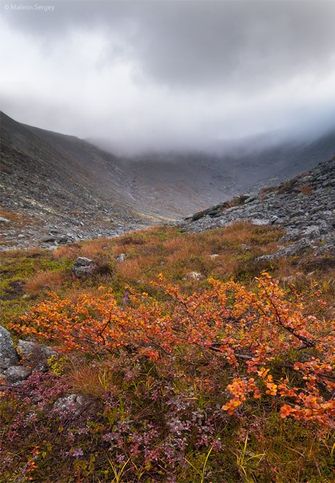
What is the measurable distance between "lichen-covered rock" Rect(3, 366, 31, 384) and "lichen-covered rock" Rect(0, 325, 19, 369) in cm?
23

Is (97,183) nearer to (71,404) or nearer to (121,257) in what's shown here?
(121,257)

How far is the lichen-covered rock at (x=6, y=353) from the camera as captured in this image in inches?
217

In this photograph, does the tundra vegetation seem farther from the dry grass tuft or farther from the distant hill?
the distant hill

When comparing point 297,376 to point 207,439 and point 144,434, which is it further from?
point 144,434

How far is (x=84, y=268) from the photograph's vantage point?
12297mm

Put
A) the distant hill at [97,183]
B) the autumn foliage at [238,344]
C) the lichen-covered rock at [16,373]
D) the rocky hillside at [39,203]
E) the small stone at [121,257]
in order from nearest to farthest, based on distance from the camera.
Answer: the autumn foliage at [238,344] < the lichen-covered rock at [16,373] < the small stone at [121,257] < the rocky hillside at [39,203] < the distant hill at [97,183]

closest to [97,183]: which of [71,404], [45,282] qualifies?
[45,282]

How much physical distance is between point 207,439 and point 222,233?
48.7 ft

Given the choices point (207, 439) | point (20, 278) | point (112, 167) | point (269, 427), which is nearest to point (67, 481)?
point (207, 439)

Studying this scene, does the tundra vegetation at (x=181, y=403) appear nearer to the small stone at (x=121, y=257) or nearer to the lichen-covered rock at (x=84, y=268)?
the lichen-covered rock at (x=84, y=268)

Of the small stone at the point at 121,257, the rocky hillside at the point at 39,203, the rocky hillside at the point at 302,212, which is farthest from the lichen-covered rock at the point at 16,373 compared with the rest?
the rocky hillside at the point at 39,203

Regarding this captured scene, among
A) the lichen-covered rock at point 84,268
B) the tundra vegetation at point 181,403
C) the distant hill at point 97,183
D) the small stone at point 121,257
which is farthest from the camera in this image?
the distant hill at point 97,183

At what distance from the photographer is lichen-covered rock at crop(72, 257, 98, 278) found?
12.1 meters

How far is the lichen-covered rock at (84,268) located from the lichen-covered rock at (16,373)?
6661 mm
